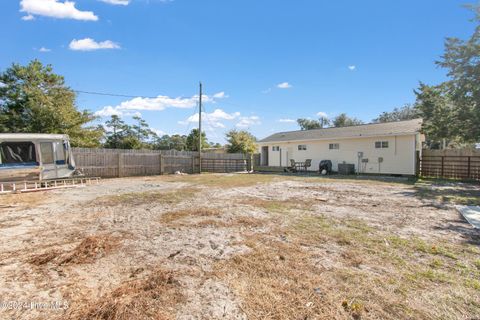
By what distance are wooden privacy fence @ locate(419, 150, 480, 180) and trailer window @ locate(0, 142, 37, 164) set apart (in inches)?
799

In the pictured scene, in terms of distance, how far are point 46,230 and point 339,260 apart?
521cm

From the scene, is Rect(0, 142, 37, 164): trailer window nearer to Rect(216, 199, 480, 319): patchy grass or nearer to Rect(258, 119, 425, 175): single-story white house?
Rect(216, 199, 480, 319): patchy grass

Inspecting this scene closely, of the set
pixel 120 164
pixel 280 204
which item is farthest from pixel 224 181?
pixel 120 164

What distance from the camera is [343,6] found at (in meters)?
11.7

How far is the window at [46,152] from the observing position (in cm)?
1010

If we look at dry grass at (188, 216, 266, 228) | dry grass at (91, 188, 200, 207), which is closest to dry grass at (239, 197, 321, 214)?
dry grass at (188, 216, 266, 228)

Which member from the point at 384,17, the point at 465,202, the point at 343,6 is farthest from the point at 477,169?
the point at 343,6

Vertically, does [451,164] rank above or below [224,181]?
above

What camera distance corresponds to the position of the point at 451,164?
1373 cm

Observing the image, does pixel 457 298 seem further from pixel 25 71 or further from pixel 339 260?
pixel 25 71

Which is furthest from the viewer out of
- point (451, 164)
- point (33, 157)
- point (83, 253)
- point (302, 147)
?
point (302, 147)

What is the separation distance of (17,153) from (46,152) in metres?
0.92

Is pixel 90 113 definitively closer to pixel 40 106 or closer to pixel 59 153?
pixel 40 106

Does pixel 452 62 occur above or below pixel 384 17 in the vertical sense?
below
